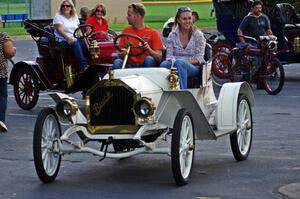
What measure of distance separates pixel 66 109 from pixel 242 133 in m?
2.26

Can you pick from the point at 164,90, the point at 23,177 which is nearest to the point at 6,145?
the point at 23,177

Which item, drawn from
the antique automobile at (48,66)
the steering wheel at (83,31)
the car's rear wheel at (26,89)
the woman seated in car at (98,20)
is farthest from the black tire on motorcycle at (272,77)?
the car's rear wheel at (26,89)

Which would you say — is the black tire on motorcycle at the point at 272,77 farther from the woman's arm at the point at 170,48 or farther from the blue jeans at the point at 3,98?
the woman's arm at the point at 170,48

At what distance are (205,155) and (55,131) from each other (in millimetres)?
2205

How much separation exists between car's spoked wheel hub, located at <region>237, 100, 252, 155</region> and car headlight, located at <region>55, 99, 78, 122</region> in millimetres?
2067

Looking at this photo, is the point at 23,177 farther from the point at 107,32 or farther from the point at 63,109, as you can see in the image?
the point at 107,32

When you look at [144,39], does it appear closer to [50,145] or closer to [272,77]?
[50,145]

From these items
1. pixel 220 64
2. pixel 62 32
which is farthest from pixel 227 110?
pixel 220 64

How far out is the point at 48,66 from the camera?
15734mm

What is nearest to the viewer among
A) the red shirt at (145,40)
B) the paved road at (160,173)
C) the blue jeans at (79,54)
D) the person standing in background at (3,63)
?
the paved road at (160,173)

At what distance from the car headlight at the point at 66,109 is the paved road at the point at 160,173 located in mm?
638

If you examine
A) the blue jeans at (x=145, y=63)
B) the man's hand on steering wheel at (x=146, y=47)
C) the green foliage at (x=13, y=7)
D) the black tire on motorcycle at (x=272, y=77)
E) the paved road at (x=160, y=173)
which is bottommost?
the green foliage at (x=13, y=7)

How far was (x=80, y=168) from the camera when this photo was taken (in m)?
10.0

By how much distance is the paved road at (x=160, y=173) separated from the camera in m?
8.69
